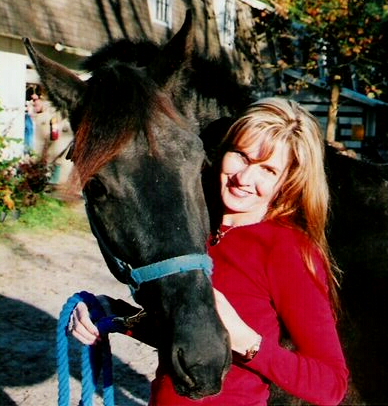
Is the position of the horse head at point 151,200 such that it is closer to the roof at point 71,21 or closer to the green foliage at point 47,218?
the green foliage at point 47,218

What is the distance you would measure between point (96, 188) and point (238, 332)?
675 mm

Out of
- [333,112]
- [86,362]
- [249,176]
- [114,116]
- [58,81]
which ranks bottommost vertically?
[333,112]

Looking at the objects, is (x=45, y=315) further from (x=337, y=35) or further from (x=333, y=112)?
(x=337, y=35)

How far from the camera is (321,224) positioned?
1858 millimetres

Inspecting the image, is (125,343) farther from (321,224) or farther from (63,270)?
(321,224)

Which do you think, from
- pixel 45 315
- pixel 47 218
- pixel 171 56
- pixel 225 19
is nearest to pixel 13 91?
pixel 47 218

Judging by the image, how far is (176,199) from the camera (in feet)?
5.88

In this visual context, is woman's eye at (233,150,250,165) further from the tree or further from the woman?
the tree

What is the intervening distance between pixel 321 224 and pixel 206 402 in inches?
26.7

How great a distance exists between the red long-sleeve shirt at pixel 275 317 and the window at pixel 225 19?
12.8 meters

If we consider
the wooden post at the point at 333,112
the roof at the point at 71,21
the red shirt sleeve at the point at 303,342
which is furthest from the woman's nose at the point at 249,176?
the wooden post at the point at 333,112

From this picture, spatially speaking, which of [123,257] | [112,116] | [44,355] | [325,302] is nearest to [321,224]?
[325,302]

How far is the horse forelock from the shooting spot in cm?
187

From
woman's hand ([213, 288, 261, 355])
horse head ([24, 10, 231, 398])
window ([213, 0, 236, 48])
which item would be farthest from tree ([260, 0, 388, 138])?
woman's hand ([213, 288, 261, 355])
